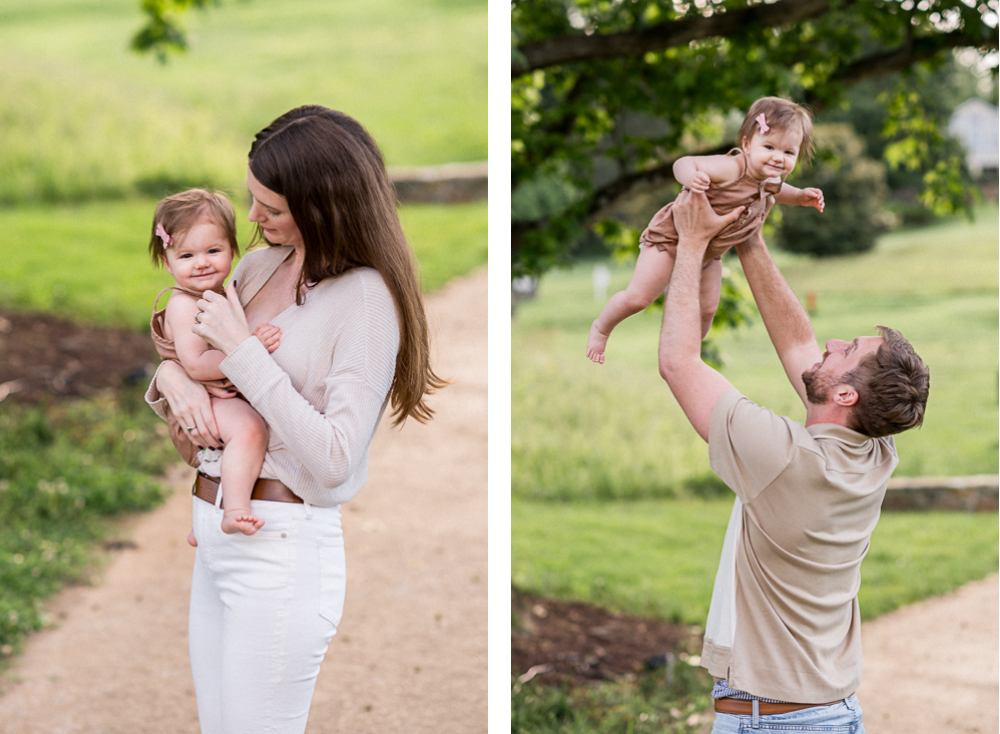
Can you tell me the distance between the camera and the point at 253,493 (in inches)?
62.4

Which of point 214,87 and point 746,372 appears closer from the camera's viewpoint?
point 746,372

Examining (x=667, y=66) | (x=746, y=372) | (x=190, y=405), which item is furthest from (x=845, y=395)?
(x=746, y=372)

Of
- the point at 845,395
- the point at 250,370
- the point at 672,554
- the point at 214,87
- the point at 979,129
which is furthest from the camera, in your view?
the point at 214,87

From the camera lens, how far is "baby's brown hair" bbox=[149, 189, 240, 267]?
1.67 m

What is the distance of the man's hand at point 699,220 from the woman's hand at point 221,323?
791 mm

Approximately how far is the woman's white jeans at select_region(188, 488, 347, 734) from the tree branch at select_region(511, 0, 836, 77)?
2.58 m

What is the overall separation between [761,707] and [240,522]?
984 millimetres

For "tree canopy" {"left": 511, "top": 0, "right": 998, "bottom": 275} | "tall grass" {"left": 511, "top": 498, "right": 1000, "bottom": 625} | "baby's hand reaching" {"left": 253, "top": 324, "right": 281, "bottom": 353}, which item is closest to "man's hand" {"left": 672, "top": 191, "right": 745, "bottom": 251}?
"baby's hand reaching" {"left": 253, "top": 324, "right": 281, "bottom": 353}

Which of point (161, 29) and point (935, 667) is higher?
point (161, 29)

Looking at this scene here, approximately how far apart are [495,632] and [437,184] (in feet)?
27.1

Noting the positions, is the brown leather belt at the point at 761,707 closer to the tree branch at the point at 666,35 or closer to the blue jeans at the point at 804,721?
the blue jeans at the point at 804,721

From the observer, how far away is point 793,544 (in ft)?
5.32

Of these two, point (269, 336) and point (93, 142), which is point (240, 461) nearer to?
point (269, 336)

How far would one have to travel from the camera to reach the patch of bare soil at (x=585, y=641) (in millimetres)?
4328
